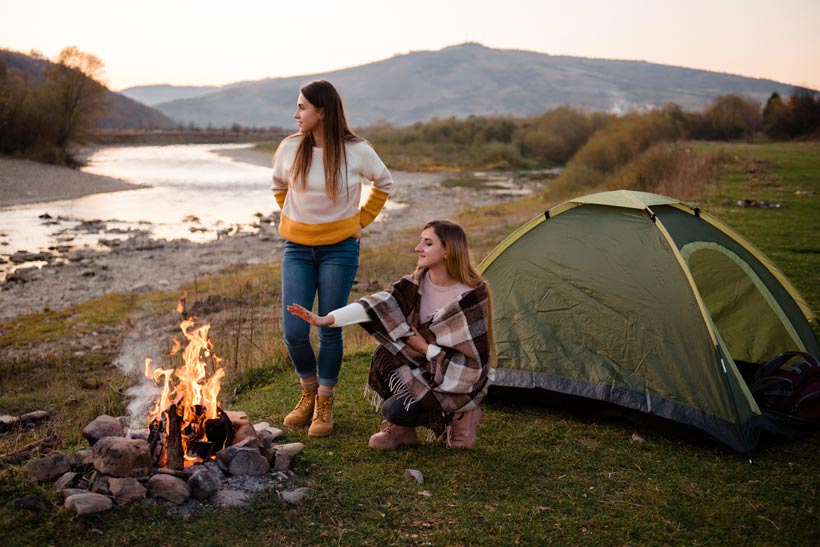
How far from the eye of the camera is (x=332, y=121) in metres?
4.62

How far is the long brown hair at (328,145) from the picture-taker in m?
4.60

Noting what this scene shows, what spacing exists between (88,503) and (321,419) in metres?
1.75

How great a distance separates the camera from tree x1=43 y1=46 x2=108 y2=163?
38344 mm

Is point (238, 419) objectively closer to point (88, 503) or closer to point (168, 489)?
point (168, 489)

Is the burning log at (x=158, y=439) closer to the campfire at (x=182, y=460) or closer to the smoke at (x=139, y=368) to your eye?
the campfire at (x=182, y=460)

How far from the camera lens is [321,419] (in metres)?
4.95

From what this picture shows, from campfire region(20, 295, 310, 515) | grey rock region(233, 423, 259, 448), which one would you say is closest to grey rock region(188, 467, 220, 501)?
campfire region(20, 295, 310, 515)

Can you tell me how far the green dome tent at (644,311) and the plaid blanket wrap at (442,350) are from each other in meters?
1.25

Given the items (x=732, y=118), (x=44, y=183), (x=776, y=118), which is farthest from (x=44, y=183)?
(x=732, y=118)

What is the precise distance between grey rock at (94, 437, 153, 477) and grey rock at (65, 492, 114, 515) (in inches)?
7.1

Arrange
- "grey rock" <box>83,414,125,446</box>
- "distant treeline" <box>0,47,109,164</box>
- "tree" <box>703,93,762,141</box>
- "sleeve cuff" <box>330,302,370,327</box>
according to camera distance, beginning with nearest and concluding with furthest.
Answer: "grey rock" <box>83,414,125,446</box>, "sleeve cuff" <box>330,302,370,327</box>, "distant treeline" <box>0,47,109,164</box>, "tree" <box>703,93,762,141</box>

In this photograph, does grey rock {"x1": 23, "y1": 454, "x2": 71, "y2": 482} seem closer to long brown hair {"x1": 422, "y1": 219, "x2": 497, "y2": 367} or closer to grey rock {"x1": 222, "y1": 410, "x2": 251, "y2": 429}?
grey rock {"x1": 222, "y1": 410, "x2": 251, "y2": 429}

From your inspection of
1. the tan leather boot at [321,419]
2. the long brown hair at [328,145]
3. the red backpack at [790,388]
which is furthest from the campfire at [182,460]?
the red backpack at [790,388]

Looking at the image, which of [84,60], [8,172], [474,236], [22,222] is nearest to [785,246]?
[474,236]
